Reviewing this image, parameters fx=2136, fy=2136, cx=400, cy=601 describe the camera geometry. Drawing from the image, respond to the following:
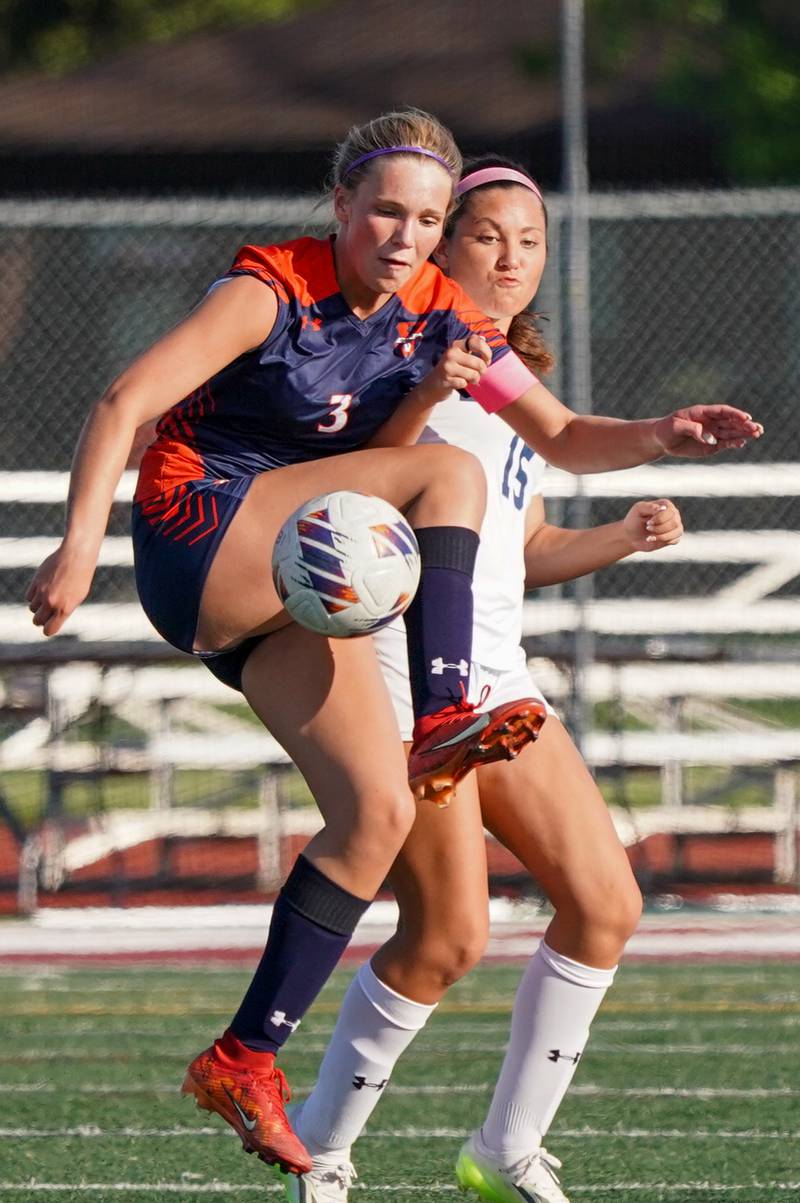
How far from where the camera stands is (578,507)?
9094 mm

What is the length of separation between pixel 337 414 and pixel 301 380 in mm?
116

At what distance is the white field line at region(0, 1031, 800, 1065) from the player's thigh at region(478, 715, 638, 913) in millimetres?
2423

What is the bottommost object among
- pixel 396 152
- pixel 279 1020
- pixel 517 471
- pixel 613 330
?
pixel 279 1020

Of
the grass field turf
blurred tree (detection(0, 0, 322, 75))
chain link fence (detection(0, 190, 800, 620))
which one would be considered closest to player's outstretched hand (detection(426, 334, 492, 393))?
the grass field turf

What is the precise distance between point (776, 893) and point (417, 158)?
6.11 metres

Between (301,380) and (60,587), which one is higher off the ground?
(301,380)

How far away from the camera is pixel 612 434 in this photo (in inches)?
166

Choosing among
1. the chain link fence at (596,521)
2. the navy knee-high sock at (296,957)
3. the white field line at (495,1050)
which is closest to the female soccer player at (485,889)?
the navy knee-high sock at (296,957)

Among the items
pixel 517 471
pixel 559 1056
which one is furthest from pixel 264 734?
pixel 559 1056

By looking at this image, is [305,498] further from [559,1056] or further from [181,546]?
[559,1056]

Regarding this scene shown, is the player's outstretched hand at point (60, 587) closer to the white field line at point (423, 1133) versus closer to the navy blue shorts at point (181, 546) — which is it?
the navy blue shorts at point (181, 546)

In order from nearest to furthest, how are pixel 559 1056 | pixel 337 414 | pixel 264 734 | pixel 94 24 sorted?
1. pixel 337 414
2. pixel 559 1056
3. pixel 264 734
4. pixel 94 24

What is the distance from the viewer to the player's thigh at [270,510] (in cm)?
375

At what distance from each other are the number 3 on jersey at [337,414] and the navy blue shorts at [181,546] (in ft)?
0.56
